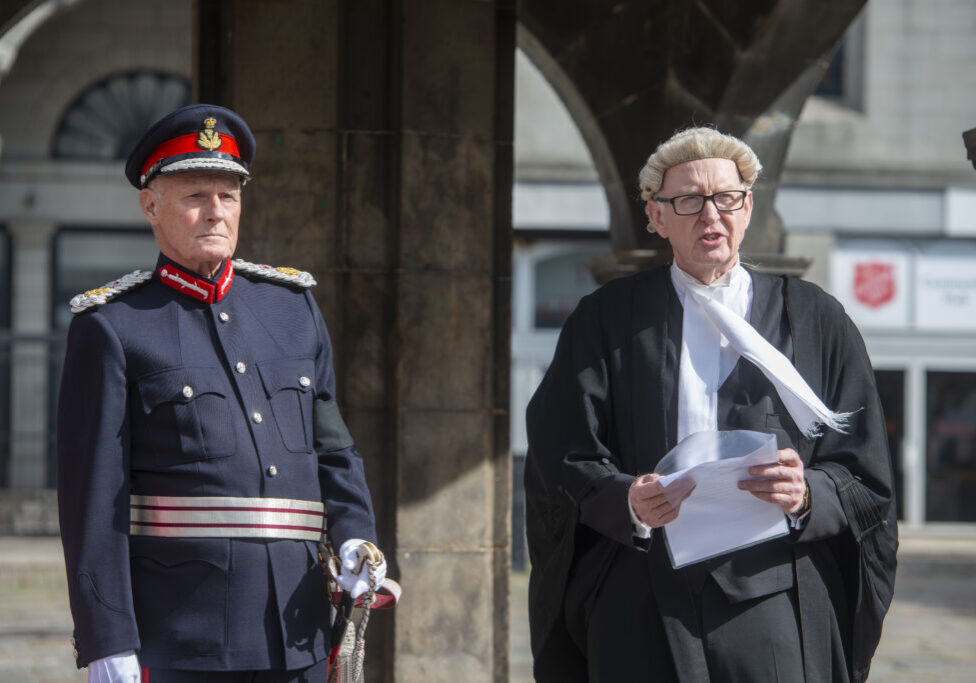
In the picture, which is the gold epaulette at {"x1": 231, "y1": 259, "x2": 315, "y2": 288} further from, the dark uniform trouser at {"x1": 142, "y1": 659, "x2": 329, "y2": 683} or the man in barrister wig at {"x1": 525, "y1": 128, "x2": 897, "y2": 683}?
the dark uniform trouser at {"x1": 142, "y1": 659, "x2": 329, "y2": 683}

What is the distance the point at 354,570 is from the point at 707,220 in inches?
42.1

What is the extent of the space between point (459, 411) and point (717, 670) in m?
2.61

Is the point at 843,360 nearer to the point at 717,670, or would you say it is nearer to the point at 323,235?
the point at 717,670

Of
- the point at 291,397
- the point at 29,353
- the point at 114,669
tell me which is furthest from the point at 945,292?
the point at 114,669

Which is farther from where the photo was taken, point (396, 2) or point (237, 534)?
point (396, 2)

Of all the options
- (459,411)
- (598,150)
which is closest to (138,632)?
(459,411)

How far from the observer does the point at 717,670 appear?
3.17m

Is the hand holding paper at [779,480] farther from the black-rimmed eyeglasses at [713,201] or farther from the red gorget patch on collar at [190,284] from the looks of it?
the red gorget patch on collar at [190,284]

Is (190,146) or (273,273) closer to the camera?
(190,146)

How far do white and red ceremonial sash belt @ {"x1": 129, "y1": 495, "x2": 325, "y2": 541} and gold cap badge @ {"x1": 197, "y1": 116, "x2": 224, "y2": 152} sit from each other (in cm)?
75

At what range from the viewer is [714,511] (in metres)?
3.18

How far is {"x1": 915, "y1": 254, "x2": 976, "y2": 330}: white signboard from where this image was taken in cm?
1931

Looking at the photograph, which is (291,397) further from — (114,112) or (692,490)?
(114,112)

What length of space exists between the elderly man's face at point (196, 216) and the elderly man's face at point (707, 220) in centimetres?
96
